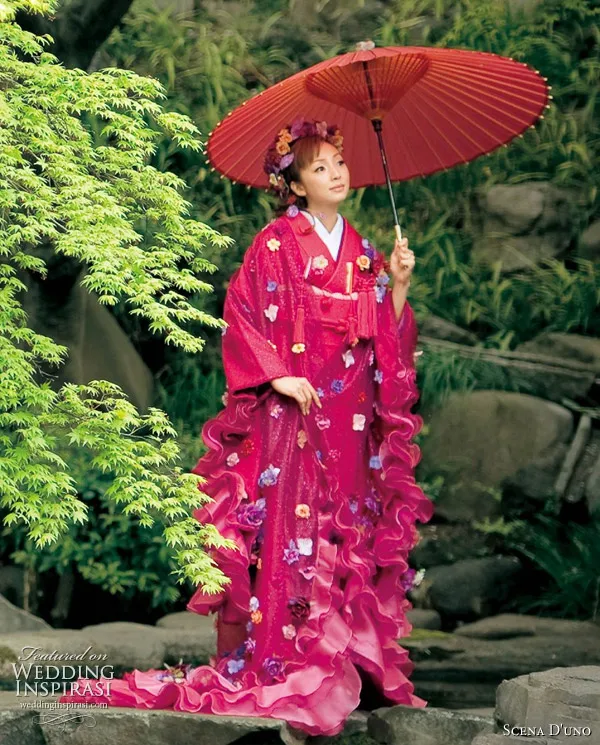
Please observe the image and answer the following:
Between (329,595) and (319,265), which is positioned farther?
(319,265)

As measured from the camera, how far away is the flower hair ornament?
5414 millimetres

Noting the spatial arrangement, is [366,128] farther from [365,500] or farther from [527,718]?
[527,718]

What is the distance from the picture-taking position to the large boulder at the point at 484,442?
8367 mm

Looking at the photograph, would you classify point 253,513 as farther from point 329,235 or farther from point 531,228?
point 531,228

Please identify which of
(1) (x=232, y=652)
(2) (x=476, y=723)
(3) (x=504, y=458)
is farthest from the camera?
(3) (x=504, y=458)

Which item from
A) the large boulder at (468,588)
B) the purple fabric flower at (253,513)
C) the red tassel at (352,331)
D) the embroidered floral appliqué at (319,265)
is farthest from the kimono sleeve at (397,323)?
the large boulder at (468,588)

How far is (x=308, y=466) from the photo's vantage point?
5.37 m

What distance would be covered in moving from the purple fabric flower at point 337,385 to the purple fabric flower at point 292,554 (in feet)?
1.91

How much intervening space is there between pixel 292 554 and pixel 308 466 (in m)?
0.33

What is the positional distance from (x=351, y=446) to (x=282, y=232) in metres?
0.83

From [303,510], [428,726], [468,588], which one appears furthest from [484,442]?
[428,726]

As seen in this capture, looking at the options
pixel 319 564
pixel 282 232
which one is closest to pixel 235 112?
→ pixel 282 232

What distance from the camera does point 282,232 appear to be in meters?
5.45

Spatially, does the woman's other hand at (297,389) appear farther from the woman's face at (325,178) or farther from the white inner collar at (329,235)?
the woman's face at (325,178)
